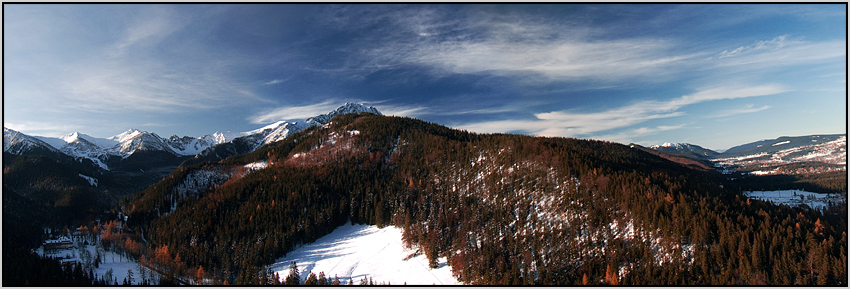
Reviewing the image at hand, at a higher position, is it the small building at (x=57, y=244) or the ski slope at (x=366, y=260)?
the small building at (x=57, y=244)

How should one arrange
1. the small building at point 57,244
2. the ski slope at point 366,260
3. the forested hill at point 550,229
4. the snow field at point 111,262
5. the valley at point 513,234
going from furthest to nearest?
the small building at point 57,244 → the snow field at point 111,262 → the ski slope at point 366,260 → the valley at point 513,234 → the forested hill at point 550,229

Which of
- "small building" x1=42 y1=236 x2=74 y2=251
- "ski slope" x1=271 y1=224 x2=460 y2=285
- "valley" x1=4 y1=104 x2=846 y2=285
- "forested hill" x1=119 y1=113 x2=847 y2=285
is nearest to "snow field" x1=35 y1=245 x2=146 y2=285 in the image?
"valley" x1=4 y1=104 x2=846 y2=285

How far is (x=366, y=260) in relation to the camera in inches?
5704

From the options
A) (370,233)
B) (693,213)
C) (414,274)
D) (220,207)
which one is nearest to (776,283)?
(693,213)

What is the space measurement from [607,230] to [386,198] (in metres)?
110

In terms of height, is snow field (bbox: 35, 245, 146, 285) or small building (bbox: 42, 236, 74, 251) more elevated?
small building (bbox: 42, 236, 74, 251)

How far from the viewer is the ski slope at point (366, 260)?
127875 millimetres

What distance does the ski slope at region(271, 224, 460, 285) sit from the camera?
420ft

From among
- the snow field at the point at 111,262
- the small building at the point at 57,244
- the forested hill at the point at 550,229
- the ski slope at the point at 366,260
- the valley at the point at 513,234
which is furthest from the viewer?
the small building at the point at 57,244

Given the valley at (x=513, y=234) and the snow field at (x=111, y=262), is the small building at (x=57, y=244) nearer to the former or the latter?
the snow field at (x=111, y=262)

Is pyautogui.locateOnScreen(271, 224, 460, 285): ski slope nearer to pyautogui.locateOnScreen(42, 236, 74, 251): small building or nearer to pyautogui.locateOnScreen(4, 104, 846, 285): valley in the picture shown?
pyautogui.locateOnScreen(4, 104, 846, 285): valley

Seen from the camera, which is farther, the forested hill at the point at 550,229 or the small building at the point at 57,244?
the small building at the point at 57,244

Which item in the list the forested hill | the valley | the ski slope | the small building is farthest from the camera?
the small building

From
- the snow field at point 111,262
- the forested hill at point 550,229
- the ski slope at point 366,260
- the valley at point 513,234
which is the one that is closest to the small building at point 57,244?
the snow field at point 111,262
